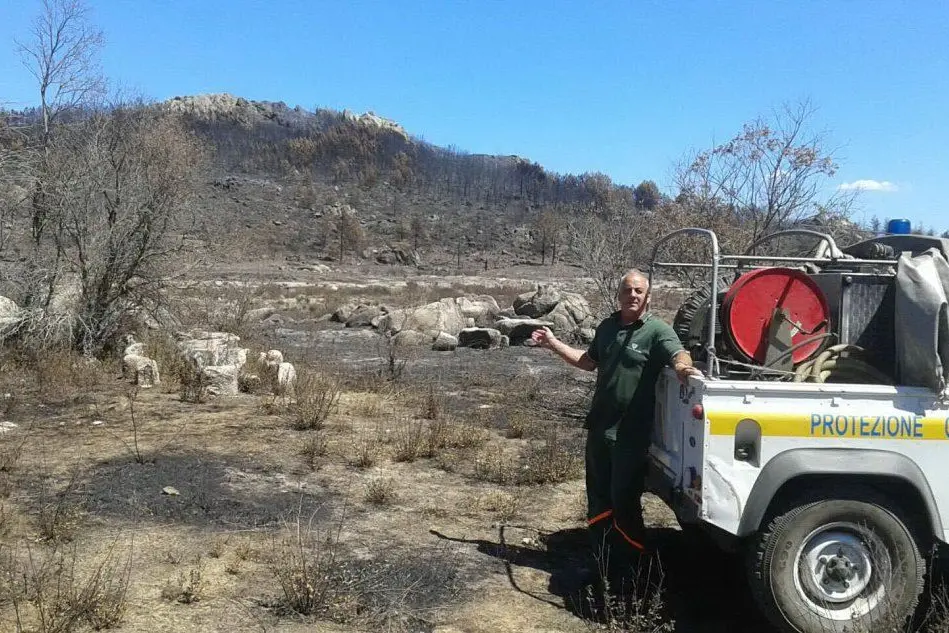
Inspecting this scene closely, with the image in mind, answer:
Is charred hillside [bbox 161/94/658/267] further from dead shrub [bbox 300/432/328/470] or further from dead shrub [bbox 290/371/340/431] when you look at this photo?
dead shrub [bbox 300/432/328/470]

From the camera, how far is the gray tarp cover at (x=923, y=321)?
3881 millimetres

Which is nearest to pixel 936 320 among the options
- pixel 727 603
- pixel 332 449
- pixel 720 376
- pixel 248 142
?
pixel 720 376

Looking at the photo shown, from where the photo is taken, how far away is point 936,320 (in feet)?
12.8

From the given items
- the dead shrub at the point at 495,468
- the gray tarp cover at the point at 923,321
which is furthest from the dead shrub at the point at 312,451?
the gray tarp cover at the point at 923,321

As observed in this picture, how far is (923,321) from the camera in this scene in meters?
3.95

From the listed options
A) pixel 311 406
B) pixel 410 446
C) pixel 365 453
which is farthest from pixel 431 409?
pixel 365 453

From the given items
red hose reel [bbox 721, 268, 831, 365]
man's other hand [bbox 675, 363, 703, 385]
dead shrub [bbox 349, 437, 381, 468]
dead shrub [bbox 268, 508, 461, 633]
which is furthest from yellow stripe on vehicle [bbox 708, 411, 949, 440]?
dead shrub [bbox 349, 437, 381, 468]

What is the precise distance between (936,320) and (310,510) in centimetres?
446

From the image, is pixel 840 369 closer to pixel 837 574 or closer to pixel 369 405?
pixel 837 574

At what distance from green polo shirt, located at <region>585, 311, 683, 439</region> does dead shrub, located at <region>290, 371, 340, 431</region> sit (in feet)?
15.7

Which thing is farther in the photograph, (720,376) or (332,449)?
(332,449)

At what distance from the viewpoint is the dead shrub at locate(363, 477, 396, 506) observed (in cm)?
628

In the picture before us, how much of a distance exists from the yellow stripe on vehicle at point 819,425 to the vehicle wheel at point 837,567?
0.34 metres

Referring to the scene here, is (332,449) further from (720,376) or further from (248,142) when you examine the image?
(248,142)
